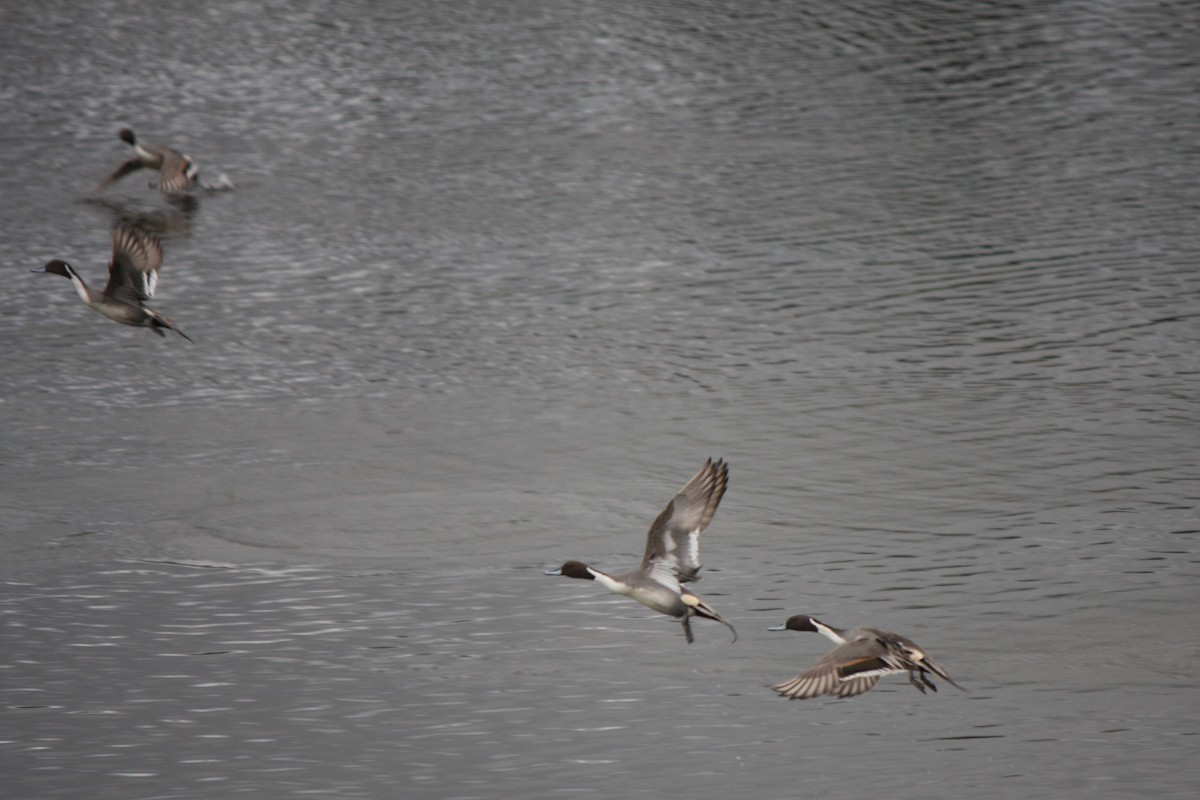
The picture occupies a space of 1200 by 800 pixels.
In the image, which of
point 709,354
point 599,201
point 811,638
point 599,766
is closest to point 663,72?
point 599,201

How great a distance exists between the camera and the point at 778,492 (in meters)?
13.0

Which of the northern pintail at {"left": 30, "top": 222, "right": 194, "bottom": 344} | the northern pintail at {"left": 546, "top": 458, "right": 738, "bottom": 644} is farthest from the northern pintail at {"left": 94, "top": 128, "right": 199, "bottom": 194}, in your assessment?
the northern pintail at {"left": 546, "top": 458, "right": 738, "bottom": 644}

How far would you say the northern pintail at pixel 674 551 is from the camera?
31.3 feet

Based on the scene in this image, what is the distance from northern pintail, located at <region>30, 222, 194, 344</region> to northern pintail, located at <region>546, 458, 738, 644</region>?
206 inches

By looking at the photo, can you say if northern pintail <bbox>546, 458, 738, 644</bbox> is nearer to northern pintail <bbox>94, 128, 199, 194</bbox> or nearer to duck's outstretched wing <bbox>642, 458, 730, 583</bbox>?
duck's outstretched wing <bbox>642, 458, 730, 583</bbox>

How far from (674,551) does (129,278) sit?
570 centimetres

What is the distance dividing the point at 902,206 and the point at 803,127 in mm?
4004

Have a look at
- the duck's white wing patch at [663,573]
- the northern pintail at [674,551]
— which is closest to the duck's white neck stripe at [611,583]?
the northern pintail at [674,551]

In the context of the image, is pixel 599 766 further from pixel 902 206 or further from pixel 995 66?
pixel 995 66

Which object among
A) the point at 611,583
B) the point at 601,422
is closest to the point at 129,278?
the point at 601,422

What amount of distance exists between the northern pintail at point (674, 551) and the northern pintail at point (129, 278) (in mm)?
5244

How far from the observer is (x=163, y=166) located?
2284 centimetres

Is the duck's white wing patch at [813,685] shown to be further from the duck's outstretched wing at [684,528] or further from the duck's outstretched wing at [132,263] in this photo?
the duck's outstretched wing at [132,263]

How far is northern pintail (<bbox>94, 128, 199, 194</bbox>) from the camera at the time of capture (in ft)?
74.0
